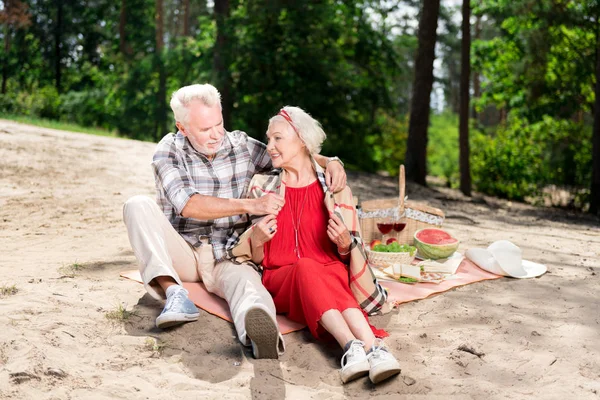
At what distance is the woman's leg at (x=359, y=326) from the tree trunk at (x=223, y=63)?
1187 cm

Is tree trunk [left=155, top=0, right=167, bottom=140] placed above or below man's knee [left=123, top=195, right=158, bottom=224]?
above

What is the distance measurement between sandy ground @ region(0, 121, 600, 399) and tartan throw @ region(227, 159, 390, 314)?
9.5 inches

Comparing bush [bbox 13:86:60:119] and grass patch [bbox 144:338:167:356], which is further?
bush [bbox 13:86:60:119]

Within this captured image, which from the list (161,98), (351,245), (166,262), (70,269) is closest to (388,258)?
(351,245)

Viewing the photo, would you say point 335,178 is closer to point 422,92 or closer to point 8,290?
point 8,290

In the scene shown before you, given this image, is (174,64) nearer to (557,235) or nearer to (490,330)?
(557,235)

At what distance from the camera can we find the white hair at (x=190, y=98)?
396cm

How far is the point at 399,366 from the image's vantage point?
3.30 m

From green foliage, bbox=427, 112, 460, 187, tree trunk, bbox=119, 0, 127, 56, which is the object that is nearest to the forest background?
green foliage, bbox=427, 112, 460, 187

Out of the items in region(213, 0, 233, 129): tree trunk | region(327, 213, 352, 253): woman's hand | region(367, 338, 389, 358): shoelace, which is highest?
region(213, 0, 233, 129): tree trunk

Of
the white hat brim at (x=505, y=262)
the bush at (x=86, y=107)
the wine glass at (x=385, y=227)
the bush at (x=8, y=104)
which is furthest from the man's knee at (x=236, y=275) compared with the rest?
the bush at (x=86, y=107)

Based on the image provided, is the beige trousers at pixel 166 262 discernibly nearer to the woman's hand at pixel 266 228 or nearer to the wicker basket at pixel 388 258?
the woman's hand at pixel 266 228

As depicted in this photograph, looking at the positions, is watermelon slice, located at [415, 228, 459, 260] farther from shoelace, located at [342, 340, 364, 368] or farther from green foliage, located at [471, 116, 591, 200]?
green foliage, located at [471, 116, 591, 200]

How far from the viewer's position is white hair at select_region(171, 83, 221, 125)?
3.96 metres
